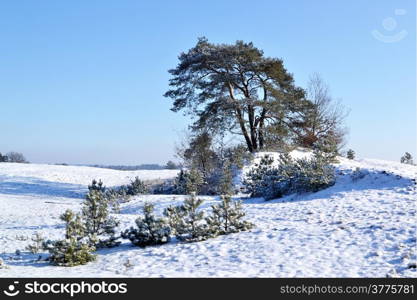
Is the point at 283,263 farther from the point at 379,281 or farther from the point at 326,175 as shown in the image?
the point at 326,175

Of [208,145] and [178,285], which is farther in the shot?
[208,145]

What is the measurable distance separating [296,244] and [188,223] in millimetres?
2866

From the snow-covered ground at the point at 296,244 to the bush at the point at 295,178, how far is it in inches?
21.9

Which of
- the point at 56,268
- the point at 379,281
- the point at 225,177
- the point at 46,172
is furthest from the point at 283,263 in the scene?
the point at 46,172

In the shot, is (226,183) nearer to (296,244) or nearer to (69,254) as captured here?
(296,244)

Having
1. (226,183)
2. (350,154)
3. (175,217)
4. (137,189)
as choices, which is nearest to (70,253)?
(175,217)

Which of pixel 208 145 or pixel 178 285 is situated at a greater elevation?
pixel 208 145

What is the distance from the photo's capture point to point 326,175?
1570 centimetres

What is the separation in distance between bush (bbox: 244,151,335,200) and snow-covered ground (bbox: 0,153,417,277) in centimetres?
56

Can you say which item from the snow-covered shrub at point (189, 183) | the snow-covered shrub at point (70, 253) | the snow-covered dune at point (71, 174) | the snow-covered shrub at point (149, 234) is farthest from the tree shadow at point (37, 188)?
the snow-covered shrub at point (70, 253)

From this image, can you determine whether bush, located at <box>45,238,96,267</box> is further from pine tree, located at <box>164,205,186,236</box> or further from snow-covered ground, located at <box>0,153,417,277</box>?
pine tree, located at <box>164,205,186,236</box>

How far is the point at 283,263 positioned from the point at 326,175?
9.19m

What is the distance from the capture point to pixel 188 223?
10.0 m

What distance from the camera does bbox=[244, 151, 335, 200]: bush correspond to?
15.5 m
